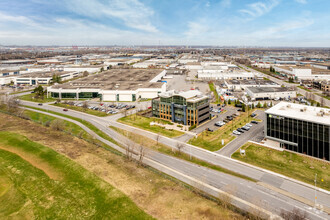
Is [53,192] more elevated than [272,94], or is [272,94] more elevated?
[272,94]

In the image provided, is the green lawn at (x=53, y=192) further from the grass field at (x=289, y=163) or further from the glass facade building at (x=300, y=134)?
the glass facade building at (x=300, y=134)

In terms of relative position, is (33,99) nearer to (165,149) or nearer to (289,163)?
(165,149)

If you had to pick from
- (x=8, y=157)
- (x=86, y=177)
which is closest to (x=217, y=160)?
(x=86, y=177)

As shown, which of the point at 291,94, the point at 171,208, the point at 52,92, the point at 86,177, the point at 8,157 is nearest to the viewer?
the point at 171,208

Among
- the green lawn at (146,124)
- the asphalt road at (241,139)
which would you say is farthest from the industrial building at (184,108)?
the asphalt road at (241,139)

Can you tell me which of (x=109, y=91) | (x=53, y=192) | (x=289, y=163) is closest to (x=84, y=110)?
(x=109, y=91)

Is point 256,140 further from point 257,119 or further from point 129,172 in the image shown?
point 129,172

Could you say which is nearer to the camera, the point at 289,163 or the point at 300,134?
the point at 289,163
